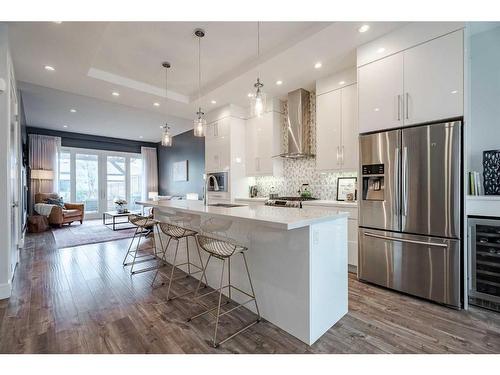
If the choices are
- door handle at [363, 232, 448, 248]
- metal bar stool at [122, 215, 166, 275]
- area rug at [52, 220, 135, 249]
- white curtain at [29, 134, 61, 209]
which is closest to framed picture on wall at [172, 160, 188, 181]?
area rug at [52, 220, 135, 249]

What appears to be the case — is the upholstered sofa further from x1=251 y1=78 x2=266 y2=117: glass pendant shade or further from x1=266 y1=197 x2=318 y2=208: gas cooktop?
x1=251 y1=78 x2=266 y2=117: glass pendant shade

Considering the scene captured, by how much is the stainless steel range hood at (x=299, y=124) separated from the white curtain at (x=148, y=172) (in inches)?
272

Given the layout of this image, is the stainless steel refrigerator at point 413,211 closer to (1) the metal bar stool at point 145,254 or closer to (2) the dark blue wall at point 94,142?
(1) the metal bar stool at point 145,254

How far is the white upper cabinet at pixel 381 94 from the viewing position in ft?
8.52

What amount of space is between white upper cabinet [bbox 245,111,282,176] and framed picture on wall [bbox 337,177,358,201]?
1.20 m

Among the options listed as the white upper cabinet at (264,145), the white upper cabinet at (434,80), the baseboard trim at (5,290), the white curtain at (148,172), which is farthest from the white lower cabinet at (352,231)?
the white curtain at (148,172)

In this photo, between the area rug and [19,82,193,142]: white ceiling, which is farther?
the area rug

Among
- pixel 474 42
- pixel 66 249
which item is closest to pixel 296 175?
pixel 474 42

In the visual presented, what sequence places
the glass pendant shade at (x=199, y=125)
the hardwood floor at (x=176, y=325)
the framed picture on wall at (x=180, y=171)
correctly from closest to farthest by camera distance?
the hardwood floor at (x=176, y=325), the glass pendant shade at (x=199, y=125), the framed picture on wall at (x=180, y=171)

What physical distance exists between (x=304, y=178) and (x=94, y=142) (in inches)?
303

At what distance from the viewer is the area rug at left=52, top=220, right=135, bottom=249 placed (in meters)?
4.96

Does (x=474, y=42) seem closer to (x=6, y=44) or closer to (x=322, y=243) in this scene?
(x=322, y=243)

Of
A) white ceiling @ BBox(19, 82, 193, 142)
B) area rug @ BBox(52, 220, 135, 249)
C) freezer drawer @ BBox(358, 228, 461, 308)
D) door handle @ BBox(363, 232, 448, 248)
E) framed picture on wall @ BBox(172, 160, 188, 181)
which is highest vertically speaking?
white ceiling @ BBox(19, 82, 193, 142)

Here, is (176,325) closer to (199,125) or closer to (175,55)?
(199,125)
